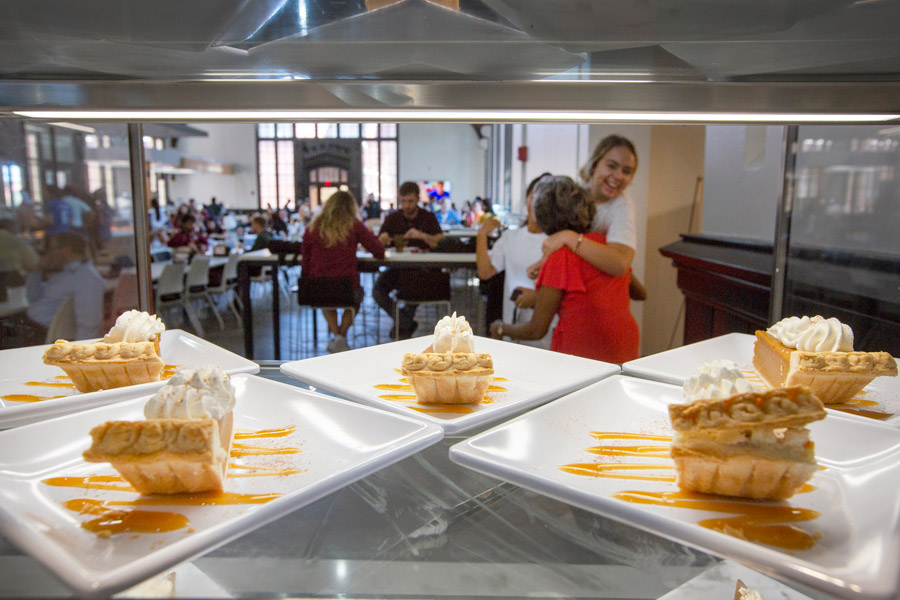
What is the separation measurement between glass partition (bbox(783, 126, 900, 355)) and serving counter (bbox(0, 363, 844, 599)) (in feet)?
4.13

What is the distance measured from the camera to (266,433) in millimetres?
1057

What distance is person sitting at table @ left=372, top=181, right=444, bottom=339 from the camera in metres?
5.96

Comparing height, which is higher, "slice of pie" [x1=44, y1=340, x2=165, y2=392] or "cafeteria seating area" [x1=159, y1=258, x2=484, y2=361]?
"slice of pie" [x1=44, y1=340, x2=165, y2=392]

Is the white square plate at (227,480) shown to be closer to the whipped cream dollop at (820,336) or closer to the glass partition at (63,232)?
the whipped cream dollop at (820,336)

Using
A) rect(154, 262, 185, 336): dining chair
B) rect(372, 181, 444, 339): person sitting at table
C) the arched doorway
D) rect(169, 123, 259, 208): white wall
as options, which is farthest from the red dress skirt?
rect(169, 123, 259, 208): white wall

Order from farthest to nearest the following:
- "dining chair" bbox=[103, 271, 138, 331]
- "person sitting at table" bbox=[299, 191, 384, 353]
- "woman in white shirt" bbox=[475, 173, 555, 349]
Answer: "person sitting at table" bbox=[299, 191, 384, 353]
"woman in white shirt" bbox=[475, 173, 555, 349]
"dining chair" bbox=[103, 271, 138, 331]

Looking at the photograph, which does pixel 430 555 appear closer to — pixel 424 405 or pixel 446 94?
pixel 424 405

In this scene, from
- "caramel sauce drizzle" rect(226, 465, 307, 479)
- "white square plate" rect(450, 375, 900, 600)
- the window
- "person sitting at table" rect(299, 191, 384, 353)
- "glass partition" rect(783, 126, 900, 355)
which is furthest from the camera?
the window

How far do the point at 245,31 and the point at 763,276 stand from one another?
8.63 feet

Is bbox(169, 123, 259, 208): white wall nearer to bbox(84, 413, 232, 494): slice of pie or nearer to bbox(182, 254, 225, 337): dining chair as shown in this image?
bbox(182, 254, 225, 337): dining chair

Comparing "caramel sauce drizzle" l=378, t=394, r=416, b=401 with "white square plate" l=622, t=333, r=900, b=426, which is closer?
"white square plate" l=622, t=333, r=900, b=426

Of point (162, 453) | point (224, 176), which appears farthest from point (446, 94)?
point (224, 176)

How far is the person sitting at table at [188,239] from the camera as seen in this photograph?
788 centimetres

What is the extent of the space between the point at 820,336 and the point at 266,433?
1085 mm
